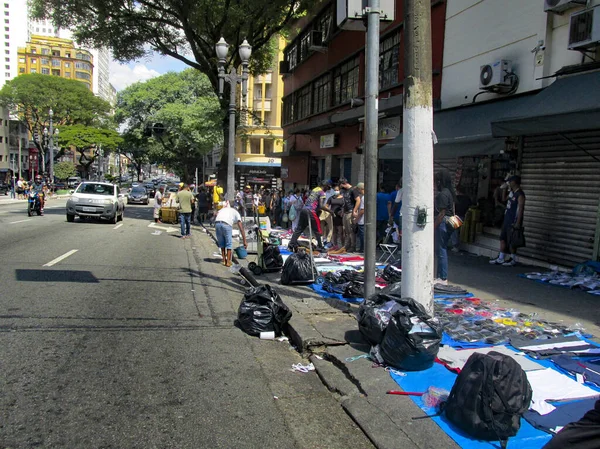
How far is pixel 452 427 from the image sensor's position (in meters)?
3.50

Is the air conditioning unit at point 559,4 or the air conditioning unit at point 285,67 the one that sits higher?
the air conditioning unit at point 285,67

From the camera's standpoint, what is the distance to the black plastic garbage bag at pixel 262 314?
5852mm

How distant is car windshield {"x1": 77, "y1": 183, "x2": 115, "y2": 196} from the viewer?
19953 mm

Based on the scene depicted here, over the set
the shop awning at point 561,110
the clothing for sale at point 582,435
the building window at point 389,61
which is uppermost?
the building window at point 389,61

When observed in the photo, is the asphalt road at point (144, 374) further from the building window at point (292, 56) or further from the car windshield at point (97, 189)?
the building window at point (292, 56)

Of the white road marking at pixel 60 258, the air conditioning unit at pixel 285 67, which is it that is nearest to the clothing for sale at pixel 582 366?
the white road marking at pixel 60 258

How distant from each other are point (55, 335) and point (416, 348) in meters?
3.83

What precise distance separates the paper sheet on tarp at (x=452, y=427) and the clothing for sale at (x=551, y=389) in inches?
12.4

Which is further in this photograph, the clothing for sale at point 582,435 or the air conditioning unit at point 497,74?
the air conditioning unit at point 497,74

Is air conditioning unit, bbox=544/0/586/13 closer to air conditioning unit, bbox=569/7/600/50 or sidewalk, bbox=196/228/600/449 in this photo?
air conditioning unit, bbox=569/7/600/50

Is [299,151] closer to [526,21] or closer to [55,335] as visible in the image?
[526,21]

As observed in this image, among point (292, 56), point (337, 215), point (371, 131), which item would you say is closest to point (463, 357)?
point (371, 131)

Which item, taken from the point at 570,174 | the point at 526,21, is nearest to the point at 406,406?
the point at 570,174

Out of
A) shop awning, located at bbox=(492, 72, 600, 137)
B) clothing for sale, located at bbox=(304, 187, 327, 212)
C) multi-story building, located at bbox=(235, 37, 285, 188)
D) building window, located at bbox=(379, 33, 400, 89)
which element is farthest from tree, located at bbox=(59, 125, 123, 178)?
shop awning, located at bbox=(492, 72, 600, 137)
